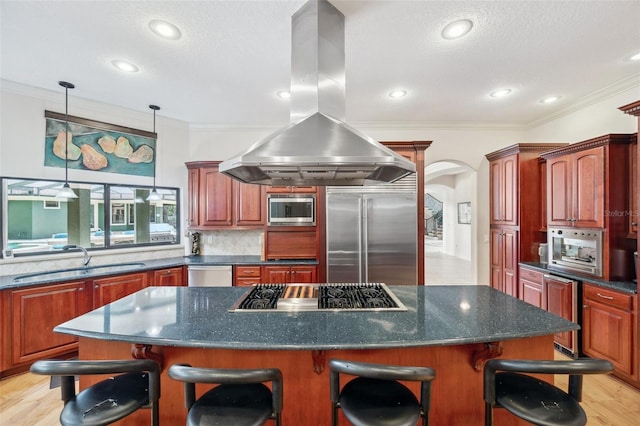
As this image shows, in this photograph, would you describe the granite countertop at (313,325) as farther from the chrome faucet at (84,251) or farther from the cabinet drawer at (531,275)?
the chrome faucet at (84,251)

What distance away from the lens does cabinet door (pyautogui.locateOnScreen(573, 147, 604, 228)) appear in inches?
107

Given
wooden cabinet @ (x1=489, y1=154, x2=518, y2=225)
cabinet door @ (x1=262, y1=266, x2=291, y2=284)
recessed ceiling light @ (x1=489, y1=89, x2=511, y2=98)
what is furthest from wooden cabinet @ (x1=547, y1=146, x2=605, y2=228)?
cabinet door @ (x1=262, y1=266, x2=291, y2=284)

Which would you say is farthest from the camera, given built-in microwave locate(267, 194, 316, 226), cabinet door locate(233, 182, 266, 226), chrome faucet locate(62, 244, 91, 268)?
cabinet door locate(233, 182, 266, 226)

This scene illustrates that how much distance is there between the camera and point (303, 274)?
3.78 m

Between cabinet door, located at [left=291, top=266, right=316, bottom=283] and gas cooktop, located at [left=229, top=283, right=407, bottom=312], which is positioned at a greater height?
gas cooktop, located at [left=229, top=283, right=407, bottom=312]

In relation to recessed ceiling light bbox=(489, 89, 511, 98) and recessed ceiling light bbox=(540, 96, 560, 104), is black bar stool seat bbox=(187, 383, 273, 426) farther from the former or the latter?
recessed ceiling light bbox=(540, 96, 560, 104)

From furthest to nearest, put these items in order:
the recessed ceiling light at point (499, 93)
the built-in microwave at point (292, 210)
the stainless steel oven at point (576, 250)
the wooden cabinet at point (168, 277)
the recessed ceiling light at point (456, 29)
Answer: the built-in microwave at point (292, 210)
the wooden cabinet at point (168, 277)
the recessed ceiling light at point (499, 93)
the stainless steel oven at point (576, 250)
the recessed ceiling light at point (456, 29)

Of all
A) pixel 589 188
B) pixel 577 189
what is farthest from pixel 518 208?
pixel 589 188

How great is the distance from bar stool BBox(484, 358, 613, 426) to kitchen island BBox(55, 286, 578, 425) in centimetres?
15

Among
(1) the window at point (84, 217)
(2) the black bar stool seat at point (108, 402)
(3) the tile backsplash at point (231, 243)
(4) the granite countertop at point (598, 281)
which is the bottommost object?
(2) the black bar stool seat at point (108, 402)

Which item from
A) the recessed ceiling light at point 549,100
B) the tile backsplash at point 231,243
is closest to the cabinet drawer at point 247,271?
the tile backsplash at point 231,243

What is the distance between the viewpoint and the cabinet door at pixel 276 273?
378 cm

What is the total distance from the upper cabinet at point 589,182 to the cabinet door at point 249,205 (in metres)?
3.73

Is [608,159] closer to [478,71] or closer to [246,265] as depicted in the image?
[478,71]
